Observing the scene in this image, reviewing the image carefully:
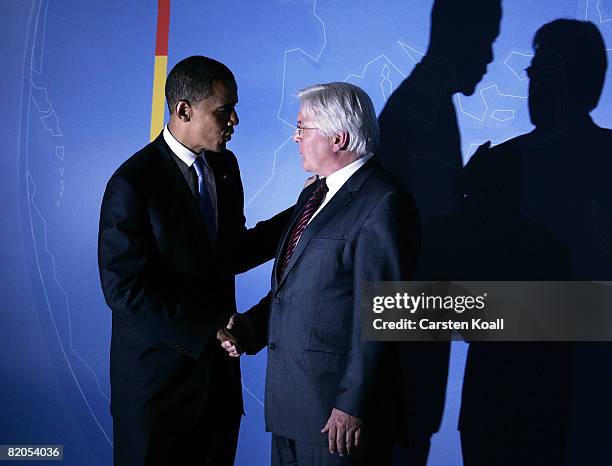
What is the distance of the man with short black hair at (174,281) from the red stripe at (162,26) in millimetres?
786

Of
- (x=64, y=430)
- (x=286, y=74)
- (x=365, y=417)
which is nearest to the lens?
(x=365, y=417)

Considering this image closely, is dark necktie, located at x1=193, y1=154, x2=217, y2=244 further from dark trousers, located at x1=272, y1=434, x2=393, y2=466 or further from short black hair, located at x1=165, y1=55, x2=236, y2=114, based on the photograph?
dark trousers, located at x1=272, y1=434, x2=393, y2=466

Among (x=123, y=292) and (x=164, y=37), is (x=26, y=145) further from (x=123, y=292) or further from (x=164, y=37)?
(x=123, y=292)

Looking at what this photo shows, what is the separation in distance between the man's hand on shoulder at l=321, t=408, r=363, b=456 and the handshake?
1.31ft

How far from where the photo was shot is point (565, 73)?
2.38 metres

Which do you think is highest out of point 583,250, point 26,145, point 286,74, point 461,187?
point 286,74

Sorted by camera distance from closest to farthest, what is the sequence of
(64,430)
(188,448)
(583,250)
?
(188,448)
(583,250)
(64,430)

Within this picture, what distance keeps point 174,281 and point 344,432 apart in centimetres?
66

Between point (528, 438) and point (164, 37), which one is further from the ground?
point (164, 37)

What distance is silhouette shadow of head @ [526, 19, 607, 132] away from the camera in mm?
2367

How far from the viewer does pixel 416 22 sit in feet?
8.17

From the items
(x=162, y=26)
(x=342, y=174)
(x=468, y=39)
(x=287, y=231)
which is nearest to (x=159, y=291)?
(x=287, y=231)

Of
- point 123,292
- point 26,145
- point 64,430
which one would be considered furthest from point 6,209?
point 123,292

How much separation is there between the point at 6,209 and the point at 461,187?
76.8 inches
